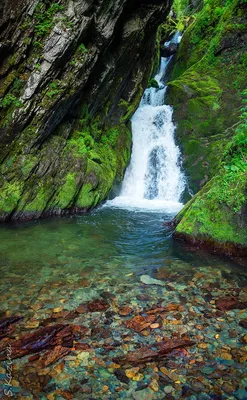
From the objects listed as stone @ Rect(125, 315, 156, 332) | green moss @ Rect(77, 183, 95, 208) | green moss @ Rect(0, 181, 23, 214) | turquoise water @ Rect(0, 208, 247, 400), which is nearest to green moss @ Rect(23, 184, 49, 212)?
green moss @ Rect(0, 181, 23, 214)

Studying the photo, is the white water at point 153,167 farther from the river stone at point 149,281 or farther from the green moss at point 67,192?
the river stone at point 149,281

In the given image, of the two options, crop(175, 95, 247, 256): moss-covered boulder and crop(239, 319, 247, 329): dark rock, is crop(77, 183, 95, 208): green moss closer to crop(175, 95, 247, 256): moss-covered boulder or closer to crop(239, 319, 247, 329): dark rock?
crop(175, 95, 247, 256): moss-covered boulder

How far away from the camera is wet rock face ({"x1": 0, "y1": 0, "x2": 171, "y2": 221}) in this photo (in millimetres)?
10219

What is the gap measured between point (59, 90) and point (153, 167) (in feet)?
23.3

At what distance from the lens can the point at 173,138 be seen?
17.2 meters

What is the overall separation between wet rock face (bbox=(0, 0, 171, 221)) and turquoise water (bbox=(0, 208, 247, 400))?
2185 millimetres

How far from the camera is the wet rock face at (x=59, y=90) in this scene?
10219 millimetres

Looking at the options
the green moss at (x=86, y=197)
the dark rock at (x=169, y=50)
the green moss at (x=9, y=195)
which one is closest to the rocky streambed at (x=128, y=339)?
the green moss at (x=9, y=195)

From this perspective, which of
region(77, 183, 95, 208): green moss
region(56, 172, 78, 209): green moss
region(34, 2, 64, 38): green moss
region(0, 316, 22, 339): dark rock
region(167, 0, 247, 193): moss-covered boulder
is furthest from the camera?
region(167, 0, 247, 193): moss-covered boulder

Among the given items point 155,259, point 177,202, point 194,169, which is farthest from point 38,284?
point 194,169

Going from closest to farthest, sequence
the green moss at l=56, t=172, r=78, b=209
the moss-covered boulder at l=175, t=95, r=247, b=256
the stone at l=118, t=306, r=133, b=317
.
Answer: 1. the stone at l=118, t=306, r=133, b=317
2. the moss-covered boulder at l=175, t=95, r=247, b=256
3. the green moss at l=56, t=172, r=78, b=209

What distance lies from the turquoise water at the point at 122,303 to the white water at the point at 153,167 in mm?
5289

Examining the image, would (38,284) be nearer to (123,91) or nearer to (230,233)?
(230,233)

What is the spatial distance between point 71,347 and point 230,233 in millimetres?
5133
